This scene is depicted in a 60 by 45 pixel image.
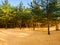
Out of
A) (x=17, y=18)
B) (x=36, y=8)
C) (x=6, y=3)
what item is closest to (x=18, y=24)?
(x=17, y=18)

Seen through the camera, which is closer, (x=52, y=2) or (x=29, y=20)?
(x=52, y=2)

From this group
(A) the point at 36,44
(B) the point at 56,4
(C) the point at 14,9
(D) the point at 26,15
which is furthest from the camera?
(C) the point at 14,9

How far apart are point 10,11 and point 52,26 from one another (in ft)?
31.7

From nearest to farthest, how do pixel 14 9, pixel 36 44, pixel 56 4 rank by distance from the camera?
pixel 36 44 < pixel 56 4 < pixel 14 9

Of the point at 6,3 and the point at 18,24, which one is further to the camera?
the point at 18,24

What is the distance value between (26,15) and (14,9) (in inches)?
158

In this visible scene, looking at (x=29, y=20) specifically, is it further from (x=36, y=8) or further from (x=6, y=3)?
(x=36, y=8)

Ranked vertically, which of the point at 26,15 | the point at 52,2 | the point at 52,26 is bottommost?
the point at 52,26

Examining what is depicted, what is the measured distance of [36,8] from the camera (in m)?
22.9

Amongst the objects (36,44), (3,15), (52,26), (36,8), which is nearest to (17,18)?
(3,15)

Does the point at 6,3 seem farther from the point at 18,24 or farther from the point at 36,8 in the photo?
the point at 36,8

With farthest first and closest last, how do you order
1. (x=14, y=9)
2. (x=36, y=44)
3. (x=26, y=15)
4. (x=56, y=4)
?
(x=14, y=9)
(x=26, y=15)
(x=56, y=4)
(x=36, y=44)

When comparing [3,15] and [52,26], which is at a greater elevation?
[3,15]

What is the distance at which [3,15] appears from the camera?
35.7 metres
